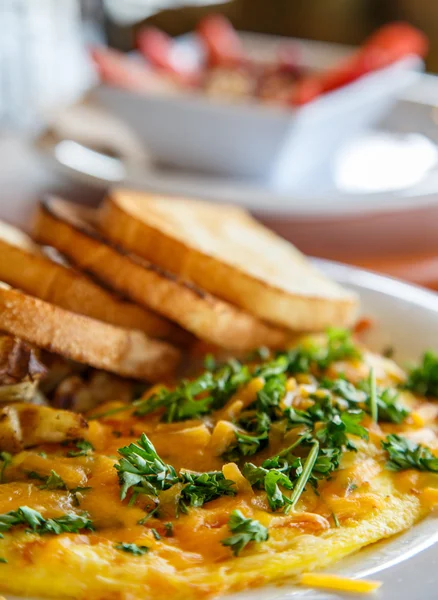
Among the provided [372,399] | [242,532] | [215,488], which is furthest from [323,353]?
[242,532]

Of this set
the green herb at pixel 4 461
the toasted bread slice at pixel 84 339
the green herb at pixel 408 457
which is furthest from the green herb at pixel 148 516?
the toasted bread slice at pixel 84 339

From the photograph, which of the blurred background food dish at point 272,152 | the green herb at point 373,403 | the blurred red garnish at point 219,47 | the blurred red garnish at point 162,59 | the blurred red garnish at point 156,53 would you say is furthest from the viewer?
the blurred red garnish at point 219,47

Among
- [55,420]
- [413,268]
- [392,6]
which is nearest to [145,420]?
[55,420]

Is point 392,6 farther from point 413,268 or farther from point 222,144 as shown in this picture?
point 413,268

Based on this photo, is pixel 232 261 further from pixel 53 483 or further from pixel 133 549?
pixel 133 549

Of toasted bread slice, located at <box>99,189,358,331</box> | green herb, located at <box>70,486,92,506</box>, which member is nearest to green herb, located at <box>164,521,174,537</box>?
green herb, located at <box>70,486,92,506</box>

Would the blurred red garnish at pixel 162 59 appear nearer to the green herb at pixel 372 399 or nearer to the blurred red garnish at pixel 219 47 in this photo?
the blurred red garnish at pixel 219 47

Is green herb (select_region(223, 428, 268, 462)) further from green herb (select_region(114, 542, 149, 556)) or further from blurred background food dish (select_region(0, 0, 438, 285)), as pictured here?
blurred background food dish (select_region(0, 0, 438, 285))
